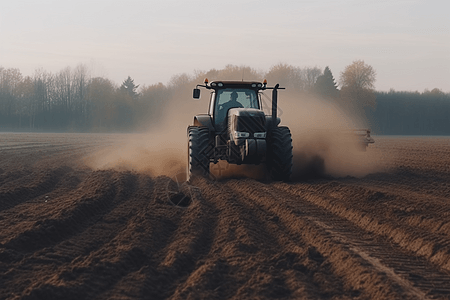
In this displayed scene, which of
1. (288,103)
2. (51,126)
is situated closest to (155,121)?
(51,126)

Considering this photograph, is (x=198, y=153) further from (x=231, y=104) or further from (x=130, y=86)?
(x=130, y=86)

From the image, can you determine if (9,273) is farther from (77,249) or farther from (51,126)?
(51,126)

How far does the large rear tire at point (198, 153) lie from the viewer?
12.3 metres

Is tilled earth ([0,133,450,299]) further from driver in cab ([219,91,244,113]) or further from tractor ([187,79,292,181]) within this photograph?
driver in cab ([219,91,244,113])

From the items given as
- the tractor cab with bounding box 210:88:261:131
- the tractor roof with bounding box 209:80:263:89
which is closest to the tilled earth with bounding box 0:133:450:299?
the tractor cab with bounding box 210:88:261:131

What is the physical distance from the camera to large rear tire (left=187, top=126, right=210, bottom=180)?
40.3 feet

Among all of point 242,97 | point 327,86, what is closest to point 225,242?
point 242,97

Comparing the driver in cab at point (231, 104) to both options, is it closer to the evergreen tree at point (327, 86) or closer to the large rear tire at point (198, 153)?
the large rear tire at point (198, 153)

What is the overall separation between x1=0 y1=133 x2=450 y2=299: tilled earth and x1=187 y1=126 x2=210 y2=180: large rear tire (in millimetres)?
1093

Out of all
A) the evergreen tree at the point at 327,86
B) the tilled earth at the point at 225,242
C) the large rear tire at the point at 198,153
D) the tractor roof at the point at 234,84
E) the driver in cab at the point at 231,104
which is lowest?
the tilled earth at the point at 225,242

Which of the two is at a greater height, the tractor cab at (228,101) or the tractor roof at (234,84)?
the tractor roof at (234,84)

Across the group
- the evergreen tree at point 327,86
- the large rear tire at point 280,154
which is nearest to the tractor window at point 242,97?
the large rear tire at point 280,154

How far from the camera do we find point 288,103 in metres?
23.2

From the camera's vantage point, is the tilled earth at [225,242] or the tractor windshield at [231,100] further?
the tractor windshield at [231,100]
